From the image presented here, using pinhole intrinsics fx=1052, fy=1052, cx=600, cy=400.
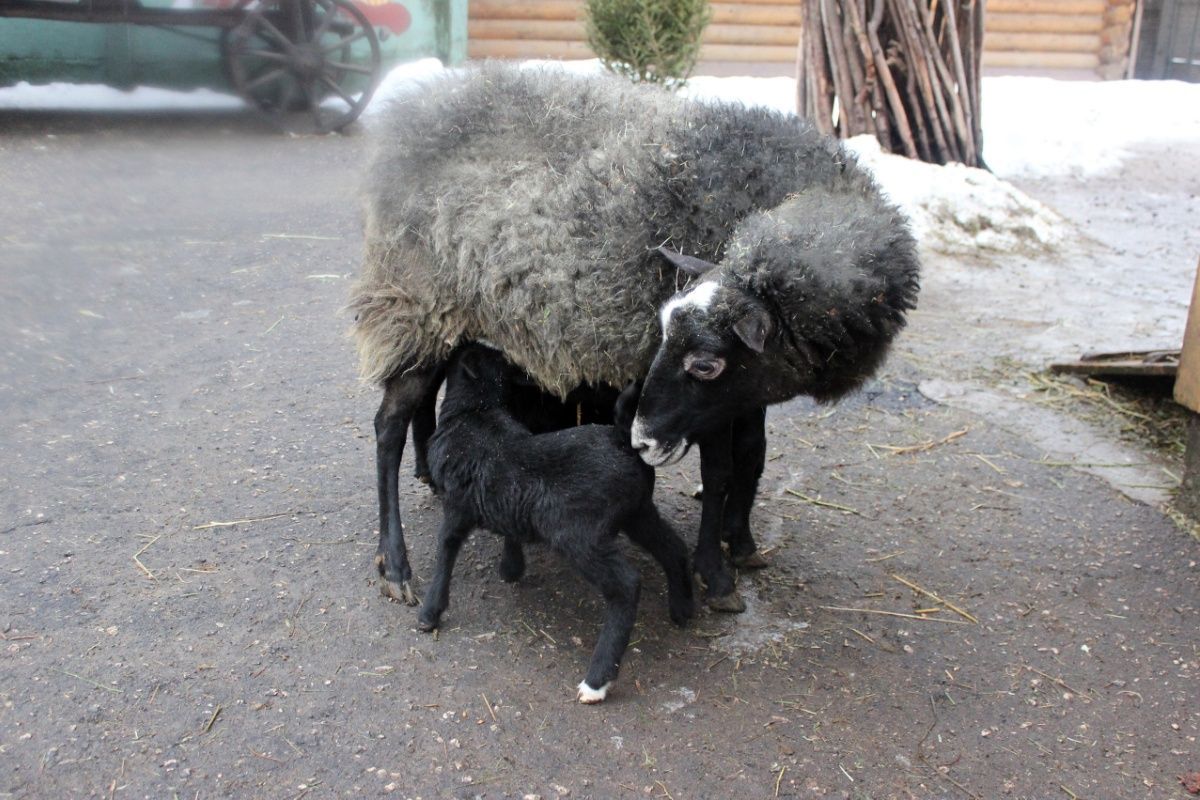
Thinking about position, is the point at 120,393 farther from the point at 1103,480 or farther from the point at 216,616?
the point at 1103,480

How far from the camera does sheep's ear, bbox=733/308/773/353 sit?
2830mm

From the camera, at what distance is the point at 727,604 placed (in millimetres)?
3396

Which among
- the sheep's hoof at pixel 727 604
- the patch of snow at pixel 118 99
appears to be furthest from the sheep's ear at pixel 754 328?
the patch of snow at pixel 118 99

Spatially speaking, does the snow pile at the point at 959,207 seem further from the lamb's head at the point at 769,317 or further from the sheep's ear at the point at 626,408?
the sheep's ear at the point at 626,408

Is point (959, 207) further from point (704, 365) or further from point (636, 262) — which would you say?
point (704, 365)

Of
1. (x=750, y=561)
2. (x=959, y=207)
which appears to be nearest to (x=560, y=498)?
(x=750, y=561)

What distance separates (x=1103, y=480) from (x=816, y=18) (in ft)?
13.5

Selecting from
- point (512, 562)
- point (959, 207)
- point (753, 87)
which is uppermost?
point (753, 87)

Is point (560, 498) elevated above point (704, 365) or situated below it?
below

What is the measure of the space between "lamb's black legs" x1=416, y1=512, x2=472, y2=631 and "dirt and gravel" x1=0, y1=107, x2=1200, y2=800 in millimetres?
79

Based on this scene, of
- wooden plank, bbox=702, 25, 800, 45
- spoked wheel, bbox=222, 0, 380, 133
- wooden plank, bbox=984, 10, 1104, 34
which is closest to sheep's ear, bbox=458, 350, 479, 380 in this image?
spoked wheel, bbox=222, 0, 380, 133

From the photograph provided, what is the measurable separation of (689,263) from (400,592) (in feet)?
4.62

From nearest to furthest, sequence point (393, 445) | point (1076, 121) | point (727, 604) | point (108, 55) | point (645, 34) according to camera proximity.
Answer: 1. point (727, 604)
2. point (393, 445)
3. point (645, 34)
4. point (108, 55)
5. point (1076, 121)

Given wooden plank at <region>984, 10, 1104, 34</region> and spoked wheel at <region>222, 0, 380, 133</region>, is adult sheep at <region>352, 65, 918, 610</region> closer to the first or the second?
spoked wheel at <region>222, 0, 380, 133</region>
